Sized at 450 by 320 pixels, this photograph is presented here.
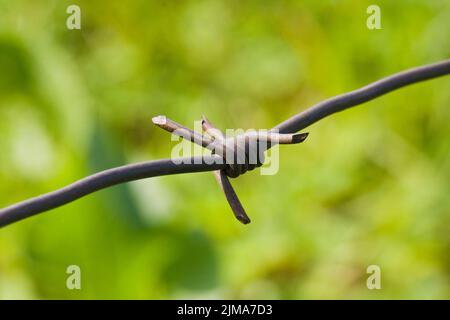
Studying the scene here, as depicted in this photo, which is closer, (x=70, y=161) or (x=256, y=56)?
(x=70, y=161)

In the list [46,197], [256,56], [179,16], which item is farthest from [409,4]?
[46,197]

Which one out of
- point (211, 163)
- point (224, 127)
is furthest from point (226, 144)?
point (224, 127)

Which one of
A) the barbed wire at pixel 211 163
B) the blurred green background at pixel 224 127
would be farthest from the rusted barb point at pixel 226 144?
the blurred green background at pixel 224 127

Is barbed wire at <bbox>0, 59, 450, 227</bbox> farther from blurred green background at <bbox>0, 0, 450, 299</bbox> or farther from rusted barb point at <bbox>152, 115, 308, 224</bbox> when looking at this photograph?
blurred green background at <bbox>0, 0, 450, 299</bbox>

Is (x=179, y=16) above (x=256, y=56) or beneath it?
above

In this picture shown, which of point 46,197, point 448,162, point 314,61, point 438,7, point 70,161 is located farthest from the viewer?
point 314,61

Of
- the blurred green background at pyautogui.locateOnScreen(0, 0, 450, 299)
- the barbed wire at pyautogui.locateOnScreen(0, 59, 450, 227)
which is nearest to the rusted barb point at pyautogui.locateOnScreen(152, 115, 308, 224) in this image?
the barbed wire at pyautogui.locateOnScreen(0, 59, 450, 227)

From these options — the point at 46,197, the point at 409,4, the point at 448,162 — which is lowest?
the point at 46,197
